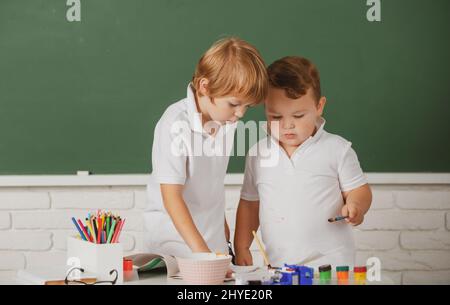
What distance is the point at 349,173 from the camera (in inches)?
68.8

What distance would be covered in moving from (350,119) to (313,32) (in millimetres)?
332

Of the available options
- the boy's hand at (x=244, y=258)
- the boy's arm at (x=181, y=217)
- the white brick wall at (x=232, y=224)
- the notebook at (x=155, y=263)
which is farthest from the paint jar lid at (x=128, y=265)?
the white brick wall at (x=232, y=224)

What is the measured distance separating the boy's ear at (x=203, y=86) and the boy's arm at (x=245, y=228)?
0.32 m

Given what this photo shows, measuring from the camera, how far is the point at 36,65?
101 inches

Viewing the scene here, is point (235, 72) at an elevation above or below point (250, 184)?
above

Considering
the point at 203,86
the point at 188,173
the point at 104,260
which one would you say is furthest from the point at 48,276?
the point at 203,86

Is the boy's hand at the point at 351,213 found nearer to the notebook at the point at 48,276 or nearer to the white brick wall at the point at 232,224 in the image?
the notebook at the point at 48,276

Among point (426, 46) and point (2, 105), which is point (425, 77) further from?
point (2, 105)

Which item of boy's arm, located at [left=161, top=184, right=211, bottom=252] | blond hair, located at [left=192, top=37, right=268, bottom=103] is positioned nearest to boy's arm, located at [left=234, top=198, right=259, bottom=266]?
boy's arm, located at [left=161, top=184, right=211, bottom=252]

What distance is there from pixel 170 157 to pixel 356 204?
1.48ft

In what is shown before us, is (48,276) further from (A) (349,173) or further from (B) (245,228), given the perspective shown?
(A) (349,173)

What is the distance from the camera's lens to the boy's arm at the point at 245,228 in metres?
1.78

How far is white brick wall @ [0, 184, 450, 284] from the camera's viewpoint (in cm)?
254
